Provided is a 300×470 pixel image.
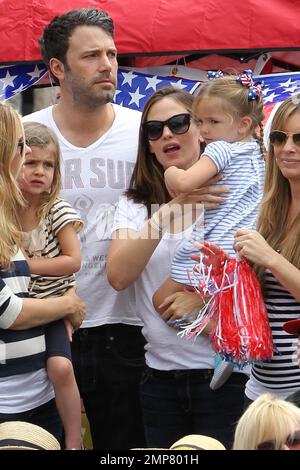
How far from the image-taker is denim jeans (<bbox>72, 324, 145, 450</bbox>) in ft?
15.1

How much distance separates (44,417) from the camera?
156 inches

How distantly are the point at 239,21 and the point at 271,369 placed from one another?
2.88 metres

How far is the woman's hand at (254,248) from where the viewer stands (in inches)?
137

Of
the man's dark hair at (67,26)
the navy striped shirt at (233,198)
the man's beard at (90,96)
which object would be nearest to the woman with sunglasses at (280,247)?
the navy striped shirt at (233,198)

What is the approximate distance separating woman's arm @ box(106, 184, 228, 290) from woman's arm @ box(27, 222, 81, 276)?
152 mm

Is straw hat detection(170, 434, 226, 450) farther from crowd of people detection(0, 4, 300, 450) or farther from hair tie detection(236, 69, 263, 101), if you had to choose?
hair tie detection(236, 69, 263, 101)

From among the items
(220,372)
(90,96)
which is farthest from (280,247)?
(90,96)

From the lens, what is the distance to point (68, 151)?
471 centimetres

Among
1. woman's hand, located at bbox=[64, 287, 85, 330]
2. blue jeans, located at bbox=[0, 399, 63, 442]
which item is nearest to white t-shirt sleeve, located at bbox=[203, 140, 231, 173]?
woman's hand, located at bbox=[64, 287, 85, 330]

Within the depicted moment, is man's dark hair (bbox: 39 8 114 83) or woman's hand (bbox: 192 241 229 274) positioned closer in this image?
woman's hand (bbox: 192 241 229 274)

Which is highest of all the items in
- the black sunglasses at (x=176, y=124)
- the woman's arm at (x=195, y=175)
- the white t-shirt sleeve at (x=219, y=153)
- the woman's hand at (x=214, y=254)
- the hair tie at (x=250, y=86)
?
the hair tie at (x=250, y=86)

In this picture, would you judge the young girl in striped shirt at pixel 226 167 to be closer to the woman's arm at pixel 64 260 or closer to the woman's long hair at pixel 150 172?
the woman's long hair at pixel 150 172

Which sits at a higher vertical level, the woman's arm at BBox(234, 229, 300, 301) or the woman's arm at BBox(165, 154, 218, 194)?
the woman's arm at BBox(165, 154, 218, 194)

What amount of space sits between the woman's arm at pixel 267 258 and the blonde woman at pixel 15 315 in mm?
882
